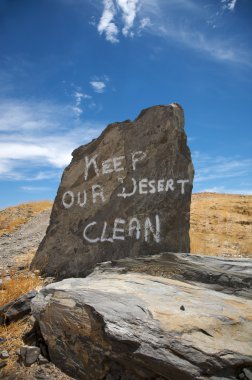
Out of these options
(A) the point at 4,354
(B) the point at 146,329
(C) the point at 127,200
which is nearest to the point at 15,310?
(A) the point at 4,354

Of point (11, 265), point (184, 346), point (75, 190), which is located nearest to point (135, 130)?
point (75, 190)

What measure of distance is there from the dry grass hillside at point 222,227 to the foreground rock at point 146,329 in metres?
7.09

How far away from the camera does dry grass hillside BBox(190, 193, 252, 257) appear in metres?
13.9

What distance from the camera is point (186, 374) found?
145 inches

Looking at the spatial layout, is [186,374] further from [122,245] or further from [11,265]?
[11,265]

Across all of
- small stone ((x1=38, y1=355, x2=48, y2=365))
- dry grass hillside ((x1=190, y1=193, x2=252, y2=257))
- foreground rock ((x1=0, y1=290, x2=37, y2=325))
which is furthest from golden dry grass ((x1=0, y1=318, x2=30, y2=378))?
dry grass hillside ((x1=190, y1=193, x2=252, y2=257))

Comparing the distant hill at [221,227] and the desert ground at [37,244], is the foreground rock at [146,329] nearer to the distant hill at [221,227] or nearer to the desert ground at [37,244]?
the desert ground at [37,244]

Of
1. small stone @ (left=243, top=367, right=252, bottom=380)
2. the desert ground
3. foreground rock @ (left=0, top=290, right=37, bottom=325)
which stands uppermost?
the desert ground

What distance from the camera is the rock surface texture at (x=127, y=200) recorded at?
738cm

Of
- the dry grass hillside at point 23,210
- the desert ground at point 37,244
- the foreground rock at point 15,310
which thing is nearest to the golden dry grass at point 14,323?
the desert ground at point 37,244

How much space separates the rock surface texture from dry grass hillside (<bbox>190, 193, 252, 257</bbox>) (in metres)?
5.12

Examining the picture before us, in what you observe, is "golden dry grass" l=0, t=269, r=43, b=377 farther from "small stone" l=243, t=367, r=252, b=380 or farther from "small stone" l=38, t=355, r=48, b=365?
"small stone" l=243, t=367, r=252, b=380

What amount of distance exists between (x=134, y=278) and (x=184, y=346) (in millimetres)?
2103

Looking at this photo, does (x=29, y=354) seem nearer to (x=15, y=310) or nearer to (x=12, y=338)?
(x=12, y=338)
